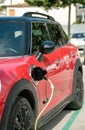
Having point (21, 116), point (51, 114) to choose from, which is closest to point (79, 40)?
point (51, 114)

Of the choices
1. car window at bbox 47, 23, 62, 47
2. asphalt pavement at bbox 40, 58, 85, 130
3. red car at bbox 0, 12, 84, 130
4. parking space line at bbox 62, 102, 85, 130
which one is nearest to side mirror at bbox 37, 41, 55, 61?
red car at bbox 0, 12, 84, 130

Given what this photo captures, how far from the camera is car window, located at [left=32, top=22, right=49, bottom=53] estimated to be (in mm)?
5891

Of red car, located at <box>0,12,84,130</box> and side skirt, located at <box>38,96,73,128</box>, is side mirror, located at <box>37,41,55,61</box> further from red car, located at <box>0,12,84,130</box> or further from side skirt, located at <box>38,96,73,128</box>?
side skirt, located at <box>38,96,73,128</box>

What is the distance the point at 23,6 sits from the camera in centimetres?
8169

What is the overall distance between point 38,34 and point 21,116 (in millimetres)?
1654

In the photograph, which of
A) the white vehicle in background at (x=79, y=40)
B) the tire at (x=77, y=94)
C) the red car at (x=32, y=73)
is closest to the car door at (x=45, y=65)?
the red car at (x=32, y=73)

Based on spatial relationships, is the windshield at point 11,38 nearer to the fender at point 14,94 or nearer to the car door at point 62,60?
the fender at point 14,94

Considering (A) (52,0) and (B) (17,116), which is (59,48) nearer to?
(B) (17,116)

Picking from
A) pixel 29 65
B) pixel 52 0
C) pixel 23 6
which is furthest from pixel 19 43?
pixel 23 6

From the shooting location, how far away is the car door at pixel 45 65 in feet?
18.0

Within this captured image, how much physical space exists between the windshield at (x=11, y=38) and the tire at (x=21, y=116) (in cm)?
90

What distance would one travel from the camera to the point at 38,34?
6.18 meters

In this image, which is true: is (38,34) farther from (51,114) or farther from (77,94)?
(77,94)

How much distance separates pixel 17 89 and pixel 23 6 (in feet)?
256
